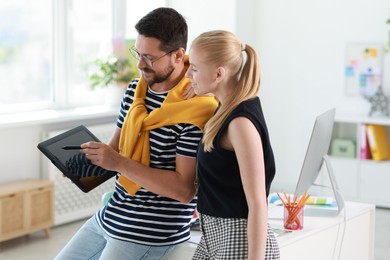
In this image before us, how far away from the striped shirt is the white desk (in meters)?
0.11

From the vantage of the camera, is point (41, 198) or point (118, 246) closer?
point (118, 246)

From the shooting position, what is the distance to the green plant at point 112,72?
18.5 ft

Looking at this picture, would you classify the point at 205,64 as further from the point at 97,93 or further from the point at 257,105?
the point at 97,93

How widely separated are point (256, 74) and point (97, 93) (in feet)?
12.4

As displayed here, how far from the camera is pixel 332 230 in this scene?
320 cm

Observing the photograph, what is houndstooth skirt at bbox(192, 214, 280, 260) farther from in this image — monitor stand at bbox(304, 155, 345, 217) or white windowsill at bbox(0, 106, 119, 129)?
white windowsill at bbox(0, 106, 119, 129)

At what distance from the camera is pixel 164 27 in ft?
8.32

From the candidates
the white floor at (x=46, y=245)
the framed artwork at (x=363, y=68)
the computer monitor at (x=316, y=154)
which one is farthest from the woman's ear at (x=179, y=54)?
the framed artwork at (x=363, y=68)

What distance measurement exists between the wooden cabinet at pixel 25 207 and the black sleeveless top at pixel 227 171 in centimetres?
261

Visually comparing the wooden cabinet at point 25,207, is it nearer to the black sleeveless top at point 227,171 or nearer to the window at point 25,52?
the window at point 25,52

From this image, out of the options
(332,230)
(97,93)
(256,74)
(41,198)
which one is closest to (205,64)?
(256,74)

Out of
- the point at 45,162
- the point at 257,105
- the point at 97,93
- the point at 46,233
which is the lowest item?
the point at 46,233

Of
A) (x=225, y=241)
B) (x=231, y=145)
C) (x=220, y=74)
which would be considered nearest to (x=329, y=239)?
(x=225, y=241)

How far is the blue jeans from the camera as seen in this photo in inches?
98.8
